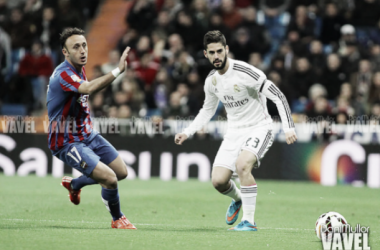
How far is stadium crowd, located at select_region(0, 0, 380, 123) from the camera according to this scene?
14.0m

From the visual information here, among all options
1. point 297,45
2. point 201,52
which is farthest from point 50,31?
point 297,45

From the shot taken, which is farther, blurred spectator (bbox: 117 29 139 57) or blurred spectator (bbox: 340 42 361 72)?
blurred spectator (bbox: 117 29 139 57)

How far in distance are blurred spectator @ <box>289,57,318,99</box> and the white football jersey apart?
6.82 metres

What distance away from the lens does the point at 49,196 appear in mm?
10438

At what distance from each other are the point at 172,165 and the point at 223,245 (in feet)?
25.6

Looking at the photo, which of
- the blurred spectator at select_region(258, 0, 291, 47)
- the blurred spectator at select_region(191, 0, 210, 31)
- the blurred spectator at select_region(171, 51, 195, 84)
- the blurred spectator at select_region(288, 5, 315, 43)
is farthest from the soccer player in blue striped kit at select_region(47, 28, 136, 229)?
the blurred spectator at select_region(258, 0, 291, 47)

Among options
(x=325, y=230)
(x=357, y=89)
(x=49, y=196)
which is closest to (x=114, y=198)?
(x=325, y=230)

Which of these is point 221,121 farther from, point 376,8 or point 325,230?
point 325,230

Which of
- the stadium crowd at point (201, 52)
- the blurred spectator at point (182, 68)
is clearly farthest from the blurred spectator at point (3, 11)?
the blurred spectator at point (182, 68)

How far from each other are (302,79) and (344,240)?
29.0ft

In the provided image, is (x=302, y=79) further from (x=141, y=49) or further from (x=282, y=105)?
(x=282, y=105)

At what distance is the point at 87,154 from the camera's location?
6852mm

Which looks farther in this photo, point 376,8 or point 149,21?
point 149,21

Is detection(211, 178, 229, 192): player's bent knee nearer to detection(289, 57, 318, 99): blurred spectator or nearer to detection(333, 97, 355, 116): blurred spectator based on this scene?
detection(333, 97, 355, 116): blurred spectator
